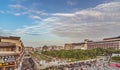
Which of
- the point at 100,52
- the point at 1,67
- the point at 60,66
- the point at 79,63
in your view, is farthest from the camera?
the point at 100,52

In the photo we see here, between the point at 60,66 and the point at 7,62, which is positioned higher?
the point at 7,62

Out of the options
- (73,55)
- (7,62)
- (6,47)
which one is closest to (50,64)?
(6,47)

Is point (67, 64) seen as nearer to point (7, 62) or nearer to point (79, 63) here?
point (79, 63)

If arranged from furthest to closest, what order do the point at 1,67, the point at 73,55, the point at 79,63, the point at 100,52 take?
the point at 100,52 < the point at 73,55 < the point at 79,63 < the point at 1,67

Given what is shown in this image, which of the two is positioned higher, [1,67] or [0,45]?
[0,45]

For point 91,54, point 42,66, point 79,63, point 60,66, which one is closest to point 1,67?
point 42,66

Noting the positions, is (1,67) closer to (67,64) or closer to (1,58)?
(1,58)

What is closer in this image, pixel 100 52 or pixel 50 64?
pixel 50 64

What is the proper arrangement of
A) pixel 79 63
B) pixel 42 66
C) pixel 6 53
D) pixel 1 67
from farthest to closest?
pixel 79 63
pixel 42 66
pixel 6 53
pixel 1 67

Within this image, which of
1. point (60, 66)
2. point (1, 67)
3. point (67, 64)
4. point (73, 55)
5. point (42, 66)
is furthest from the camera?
point (73, 55)
